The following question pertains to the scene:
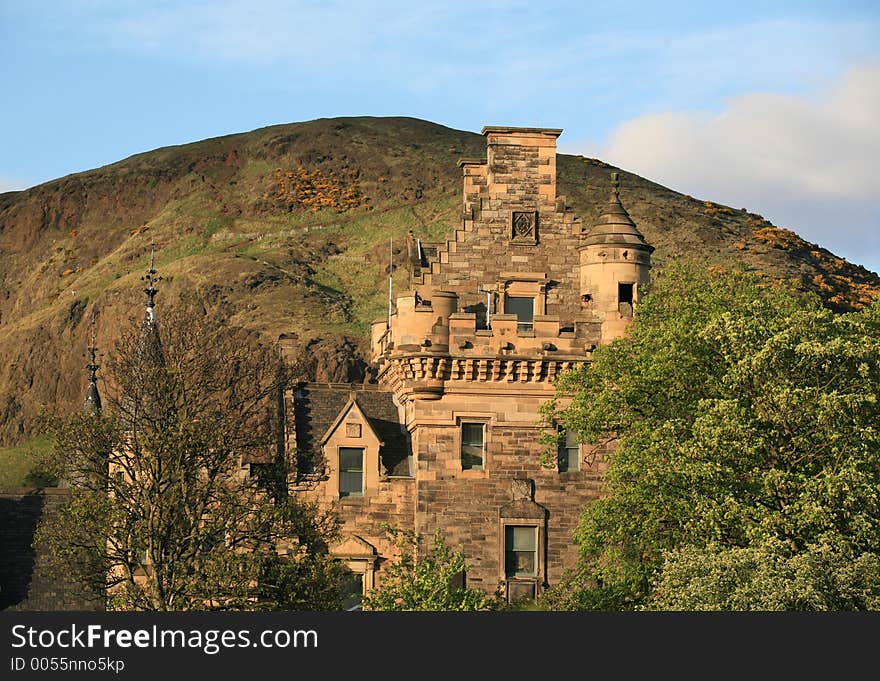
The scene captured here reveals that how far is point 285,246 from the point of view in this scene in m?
169

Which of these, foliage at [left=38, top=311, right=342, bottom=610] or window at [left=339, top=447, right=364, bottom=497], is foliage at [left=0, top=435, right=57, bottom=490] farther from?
foliage at [left=38, top=311, right=342, bottom=610]

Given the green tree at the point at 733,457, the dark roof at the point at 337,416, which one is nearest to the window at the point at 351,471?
the dark roof at the point at 337,416

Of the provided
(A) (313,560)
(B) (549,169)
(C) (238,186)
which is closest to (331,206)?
(C) (238,186)

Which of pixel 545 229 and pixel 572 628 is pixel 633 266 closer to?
pixel 545 229

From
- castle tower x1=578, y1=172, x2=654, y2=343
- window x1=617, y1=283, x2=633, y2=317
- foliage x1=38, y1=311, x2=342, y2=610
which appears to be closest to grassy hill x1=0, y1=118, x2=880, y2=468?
castle tower x1=578, y1=172, x2=654, y2=343

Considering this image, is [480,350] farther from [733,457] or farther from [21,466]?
[21,466]

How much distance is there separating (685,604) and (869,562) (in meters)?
4.63

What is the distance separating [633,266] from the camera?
6159cm

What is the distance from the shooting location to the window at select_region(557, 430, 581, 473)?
59656 mm

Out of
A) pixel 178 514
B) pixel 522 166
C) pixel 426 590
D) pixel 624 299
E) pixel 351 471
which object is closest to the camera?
pixel 426 590

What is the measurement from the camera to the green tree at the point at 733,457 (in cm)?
4434

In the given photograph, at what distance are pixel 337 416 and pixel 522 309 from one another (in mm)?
7302

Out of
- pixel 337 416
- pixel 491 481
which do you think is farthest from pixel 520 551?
pixel 337 416

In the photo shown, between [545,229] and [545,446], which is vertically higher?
[545,229]
